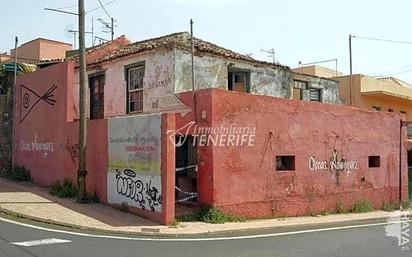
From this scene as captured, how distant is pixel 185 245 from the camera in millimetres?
10062

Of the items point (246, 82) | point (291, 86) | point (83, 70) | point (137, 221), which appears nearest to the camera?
point (137, 221)

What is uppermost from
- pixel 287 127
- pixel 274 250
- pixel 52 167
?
pixel 287 127

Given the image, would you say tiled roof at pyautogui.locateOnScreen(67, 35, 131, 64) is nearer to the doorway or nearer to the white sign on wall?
the white sign on wall

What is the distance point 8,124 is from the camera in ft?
72.0

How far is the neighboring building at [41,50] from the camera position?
34.1 m

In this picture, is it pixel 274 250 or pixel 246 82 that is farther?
pixel 246 82

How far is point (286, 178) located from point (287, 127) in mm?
1642

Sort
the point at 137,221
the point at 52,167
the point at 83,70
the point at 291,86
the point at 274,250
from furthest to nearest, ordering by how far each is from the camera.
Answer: the point at 291,86, the point at 52,167, the point at 83,70, the point at 137,221, the point at 274,250

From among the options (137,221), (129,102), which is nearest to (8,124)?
(129,102)

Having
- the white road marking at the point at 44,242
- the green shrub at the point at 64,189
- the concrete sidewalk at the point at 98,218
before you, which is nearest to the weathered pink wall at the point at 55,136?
the green shrub at the point at 64,189

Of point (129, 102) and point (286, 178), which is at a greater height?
point (129, 102)

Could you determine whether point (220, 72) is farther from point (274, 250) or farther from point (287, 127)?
point (274, 250)

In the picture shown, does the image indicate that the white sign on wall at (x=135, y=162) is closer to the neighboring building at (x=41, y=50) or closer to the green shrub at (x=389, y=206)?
the green shrub at (x=389, y=206)

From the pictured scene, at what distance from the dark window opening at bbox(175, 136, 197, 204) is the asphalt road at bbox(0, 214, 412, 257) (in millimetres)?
3541
